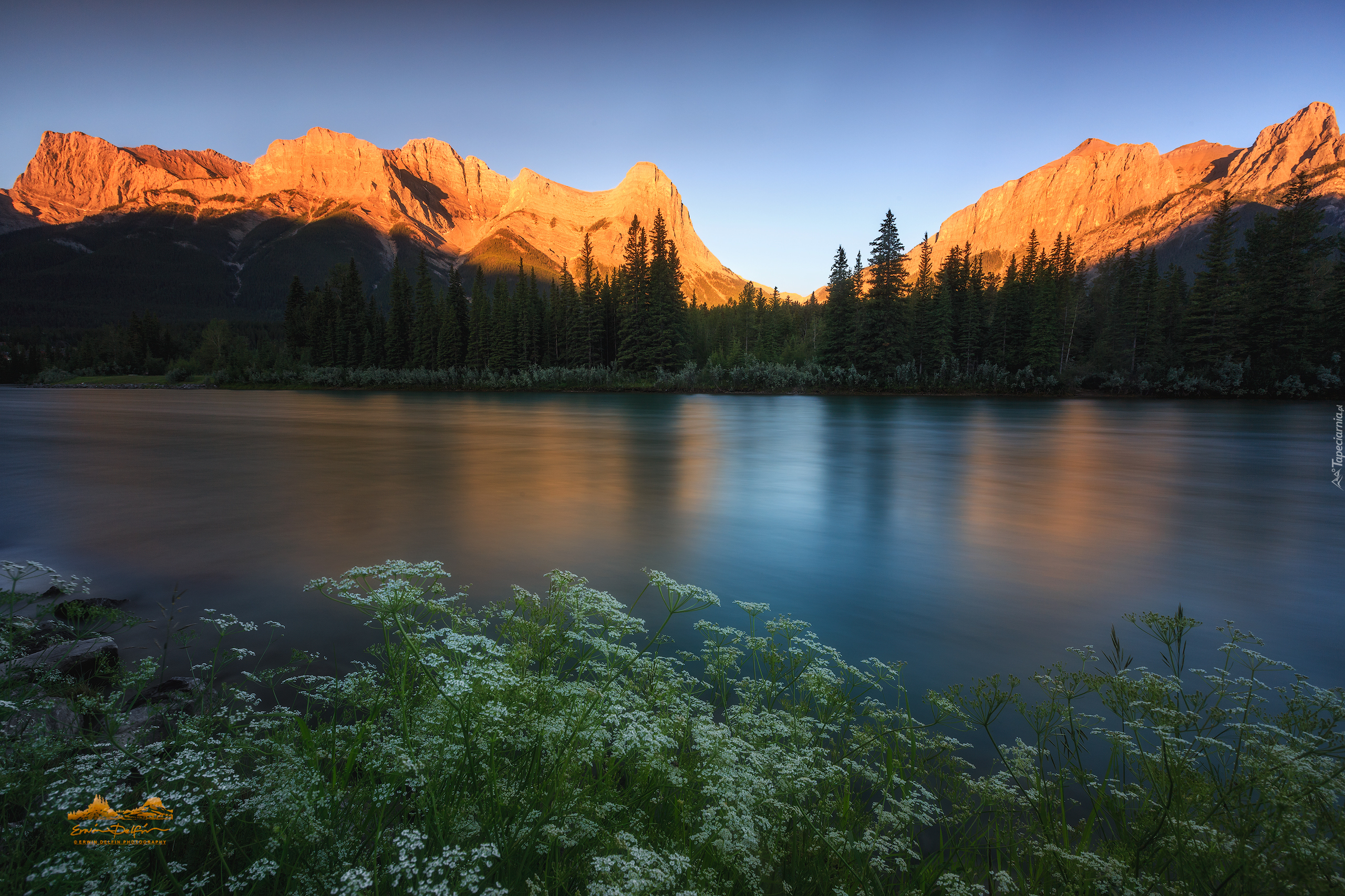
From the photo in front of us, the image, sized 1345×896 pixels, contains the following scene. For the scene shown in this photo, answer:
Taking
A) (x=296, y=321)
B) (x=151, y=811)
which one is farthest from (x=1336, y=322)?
(x=296, y=321)

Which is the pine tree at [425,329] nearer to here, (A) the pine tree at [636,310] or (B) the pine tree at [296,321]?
(B) the pine tree at [296,321]

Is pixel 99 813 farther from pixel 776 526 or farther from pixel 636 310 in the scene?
pixel 636 310

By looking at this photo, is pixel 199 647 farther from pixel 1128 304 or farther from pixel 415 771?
pixel 1128 304

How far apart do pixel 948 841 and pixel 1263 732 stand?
6.15 feet

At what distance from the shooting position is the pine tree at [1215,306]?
49.4m

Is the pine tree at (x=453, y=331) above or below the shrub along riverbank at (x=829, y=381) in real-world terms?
above

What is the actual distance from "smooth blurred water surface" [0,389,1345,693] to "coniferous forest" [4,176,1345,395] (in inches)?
1346

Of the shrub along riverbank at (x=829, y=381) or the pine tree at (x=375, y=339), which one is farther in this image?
the pine tree at (x=375, y=339)

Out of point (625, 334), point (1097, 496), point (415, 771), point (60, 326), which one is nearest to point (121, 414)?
point (625, 334)

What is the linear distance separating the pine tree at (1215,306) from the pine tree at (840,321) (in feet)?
95.0

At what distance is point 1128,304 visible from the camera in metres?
60.6

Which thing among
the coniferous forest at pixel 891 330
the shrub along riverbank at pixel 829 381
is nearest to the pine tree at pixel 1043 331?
the coniferous forest at pixel 891 330

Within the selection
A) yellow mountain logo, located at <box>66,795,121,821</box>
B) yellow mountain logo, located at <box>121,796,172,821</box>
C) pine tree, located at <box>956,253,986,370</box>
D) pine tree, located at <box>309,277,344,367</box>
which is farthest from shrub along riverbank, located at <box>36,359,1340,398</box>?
yellow mountain logo, located at <box>66,795,121,821</box>

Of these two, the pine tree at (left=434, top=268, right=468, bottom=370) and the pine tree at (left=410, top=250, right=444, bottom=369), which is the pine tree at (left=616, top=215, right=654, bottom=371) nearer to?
the pine tree at (left=434, top=268, right=468, bottom=370)
